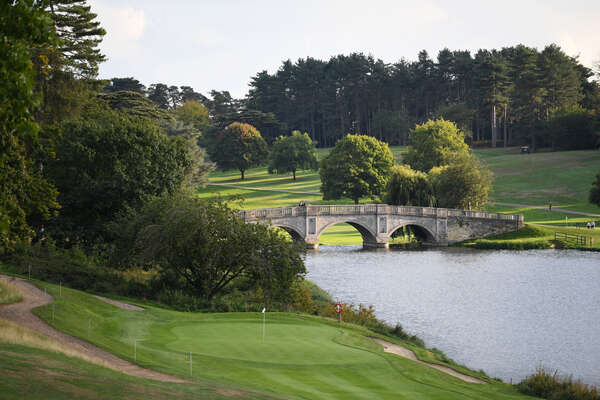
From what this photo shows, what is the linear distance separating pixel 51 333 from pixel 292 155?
111m

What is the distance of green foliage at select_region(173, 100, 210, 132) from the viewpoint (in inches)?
6565

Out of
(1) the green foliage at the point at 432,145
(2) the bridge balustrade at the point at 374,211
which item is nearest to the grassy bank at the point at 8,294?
(2) the bridge balustrade at the point at 374,211

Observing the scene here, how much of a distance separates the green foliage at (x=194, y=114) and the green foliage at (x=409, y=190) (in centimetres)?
8707

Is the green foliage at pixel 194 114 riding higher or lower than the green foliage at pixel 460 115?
higher

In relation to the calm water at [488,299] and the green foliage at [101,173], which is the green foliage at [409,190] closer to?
the calm water at [488,299]

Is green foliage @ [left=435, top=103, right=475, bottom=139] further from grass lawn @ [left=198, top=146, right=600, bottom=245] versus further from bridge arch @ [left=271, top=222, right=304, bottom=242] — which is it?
bridge arch @ [left=271, top=222, right=304, bottom=242]

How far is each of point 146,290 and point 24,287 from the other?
948 cm

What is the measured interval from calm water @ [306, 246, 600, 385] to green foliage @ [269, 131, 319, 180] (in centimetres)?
5675

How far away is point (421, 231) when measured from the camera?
81562 millimetres

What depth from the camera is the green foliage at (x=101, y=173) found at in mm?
48781

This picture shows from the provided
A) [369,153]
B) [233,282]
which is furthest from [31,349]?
[369,153]

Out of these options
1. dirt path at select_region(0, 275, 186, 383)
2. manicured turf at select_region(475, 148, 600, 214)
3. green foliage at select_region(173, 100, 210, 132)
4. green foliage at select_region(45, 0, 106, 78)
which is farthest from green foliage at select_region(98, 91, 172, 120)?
green foliage at select_region(173, 100, 210, 132)

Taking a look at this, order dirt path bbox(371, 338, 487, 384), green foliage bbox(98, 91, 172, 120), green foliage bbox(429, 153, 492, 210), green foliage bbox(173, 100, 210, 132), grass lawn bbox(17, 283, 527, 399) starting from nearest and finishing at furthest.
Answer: grass lawn bbox(17, 283, 527, 399) < dirt path bbox(371, 338, 487, 384) < green foliage bbox(98, 91, 172, 120) < green foliage bbox(429, 153, 492, 210) < green foliage bbox(173, 100, 210, 132)

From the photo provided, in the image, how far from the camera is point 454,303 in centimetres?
4781
